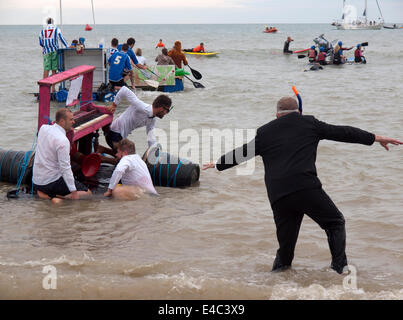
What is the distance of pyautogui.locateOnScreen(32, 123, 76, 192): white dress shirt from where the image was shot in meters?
6.53

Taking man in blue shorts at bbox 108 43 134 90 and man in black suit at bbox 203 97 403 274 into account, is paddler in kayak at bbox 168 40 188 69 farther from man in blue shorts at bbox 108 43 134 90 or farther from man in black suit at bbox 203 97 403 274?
man in black suit at bbox 203 97 403 274

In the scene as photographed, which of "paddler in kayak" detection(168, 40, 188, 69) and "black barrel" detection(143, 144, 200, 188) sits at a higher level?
"paddler in kayak" detection(168, 40, 188, 69)

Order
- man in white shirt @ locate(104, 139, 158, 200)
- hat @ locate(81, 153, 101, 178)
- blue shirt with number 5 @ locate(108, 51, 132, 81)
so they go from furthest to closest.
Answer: blue shirt with number 5 @ locate(108, 51, 132, 81)
hat @ locate(81, 153, 101, 178)
man in white shirt @ locate(104, 139, 158, 200)

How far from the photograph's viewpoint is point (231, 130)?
503 inches

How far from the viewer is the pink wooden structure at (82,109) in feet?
22.4

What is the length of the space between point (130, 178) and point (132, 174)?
0.08 meters

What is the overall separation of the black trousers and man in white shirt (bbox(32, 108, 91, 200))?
9.95 feet

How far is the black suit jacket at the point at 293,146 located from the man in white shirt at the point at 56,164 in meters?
2.91

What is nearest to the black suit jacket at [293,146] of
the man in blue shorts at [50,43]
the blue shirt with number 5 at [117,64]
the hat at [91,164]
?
the hat at [91,164]

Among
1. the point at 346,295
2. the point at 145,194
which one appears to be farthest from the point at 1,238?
the point at 346,295

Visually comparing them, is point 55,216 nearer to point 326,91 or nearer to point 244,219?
point 244,219

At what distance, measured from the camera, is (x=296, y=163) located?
4.45 metres

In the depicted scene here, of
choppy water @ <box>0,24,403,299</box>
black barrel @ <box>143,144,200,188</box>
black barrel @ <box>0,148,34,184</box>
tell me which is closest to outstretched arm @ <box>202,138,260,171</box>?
choppy water @ <box>0,24,403,299</box>

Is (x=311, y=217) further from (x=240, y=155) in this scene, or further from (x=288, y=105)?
(x=288, y=105)
